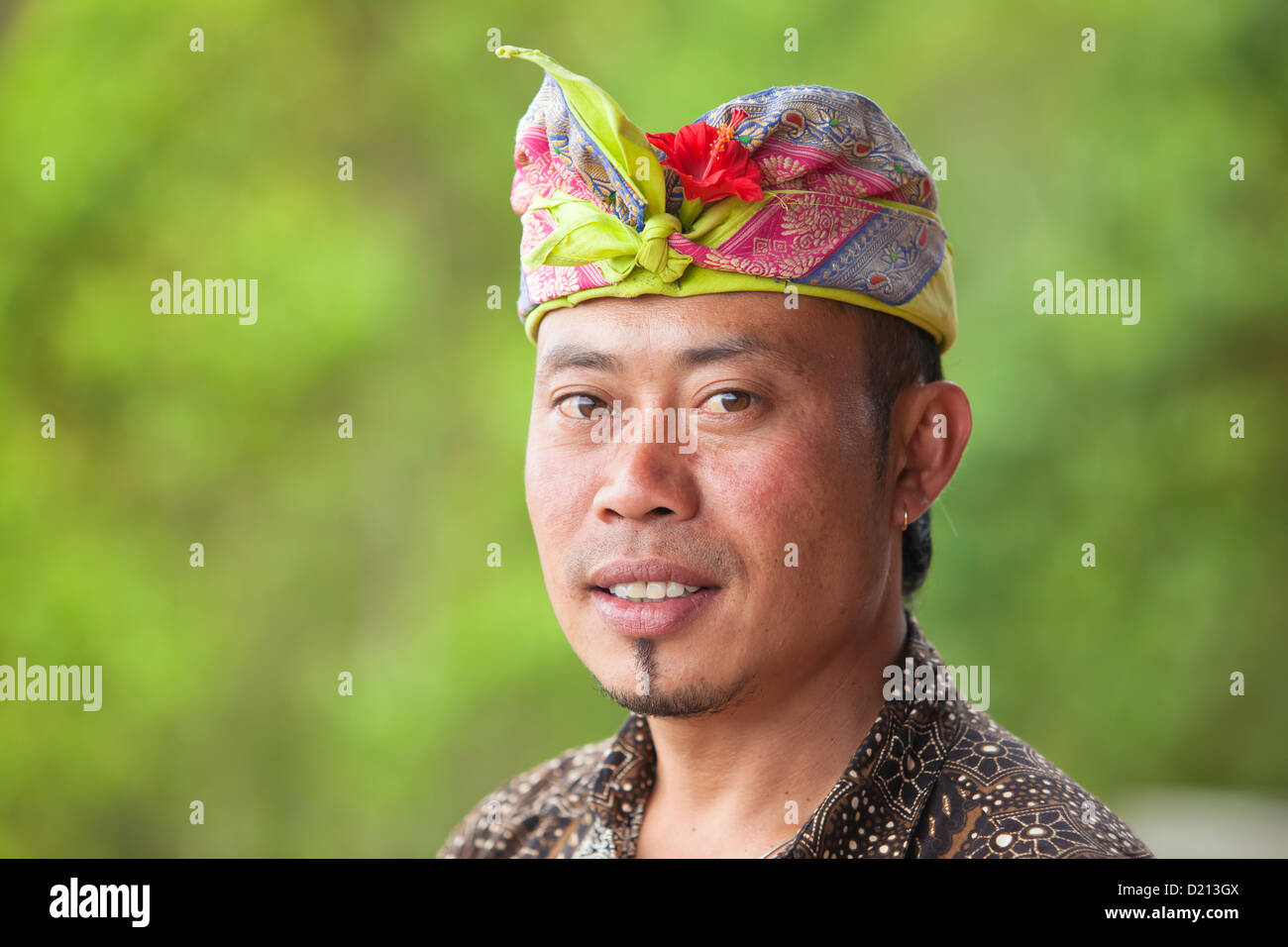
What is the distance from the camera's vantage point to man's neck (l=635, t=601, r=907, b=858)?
5.65ft

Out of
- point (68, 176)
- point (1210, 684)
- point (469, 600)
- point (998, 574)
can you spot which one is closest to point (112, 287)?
point (68, 176)

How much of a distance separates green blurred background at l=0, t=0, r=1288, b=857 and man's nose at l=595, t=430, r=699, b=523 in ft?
10.7

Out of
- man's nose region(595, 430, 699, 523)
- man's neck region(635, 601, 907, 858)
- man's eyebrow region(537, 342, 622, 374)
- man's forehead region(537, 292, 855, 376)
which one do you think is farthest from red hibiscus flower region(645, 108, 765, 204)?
man's neck region(635, 601, 907, 858)

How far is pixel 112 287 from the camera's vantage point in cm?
504

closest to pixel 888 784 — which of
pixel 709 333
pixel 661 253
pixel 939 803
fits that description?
pixel 939 803

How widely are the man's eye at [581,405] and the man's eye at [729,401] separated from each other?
16 centimetres

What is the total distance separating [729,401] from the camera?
162 cm

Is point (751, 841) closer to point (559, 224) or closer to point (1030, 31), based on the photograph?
point (559, 224)

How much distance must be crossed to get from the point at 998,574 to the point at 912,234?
3.25m

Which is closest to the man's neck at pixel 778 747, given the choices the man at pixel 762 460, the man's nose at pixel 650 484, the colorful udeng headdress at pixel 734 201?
the man at pixel 762 460

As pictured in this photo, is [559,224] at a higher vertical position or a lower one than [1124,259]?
lower

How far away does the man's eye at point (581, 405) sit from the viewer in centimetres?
169

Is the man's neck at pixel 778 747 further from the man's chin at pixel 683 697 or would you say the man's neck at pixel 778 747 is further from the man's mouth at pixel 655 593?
→ the man's mouth at pixel 655 593

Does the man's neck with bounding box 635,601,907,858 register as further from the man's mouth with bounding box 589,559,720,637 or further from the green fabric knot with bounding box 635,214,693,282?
the green fabric knot with bounding box 635,214,693,282
